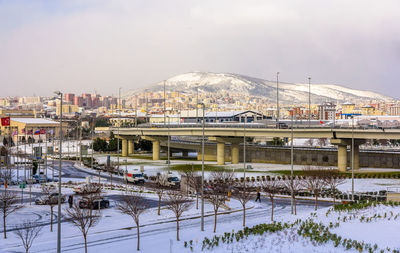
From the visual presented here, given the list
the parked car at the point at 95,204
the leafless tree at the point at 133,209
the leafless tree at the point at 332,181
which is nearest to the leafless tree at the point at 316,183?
the leafless tree at the point at 332,181

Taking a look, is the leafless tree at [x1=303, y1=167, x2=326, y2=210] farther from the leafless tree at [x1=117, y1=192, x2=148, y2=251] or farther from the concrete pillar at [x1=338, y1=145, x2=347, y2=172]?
the concrete pillar at [x1=338, y1=145, x2=347, y2=172]

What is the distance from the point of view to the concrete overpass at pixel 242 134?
77.9m

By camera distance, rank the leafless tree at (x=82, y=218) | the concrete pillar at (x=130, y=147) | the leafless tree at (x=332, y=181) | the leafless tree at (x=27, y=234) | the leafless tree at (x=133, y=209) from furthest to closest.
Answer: the concrete pillar at (x=130, y=147), the leafless tree at (x=332, y=181), the leafless tree at (x=133, y=209), the leafless tree at (x=82, y=218), the leafless tree at (x=27, y=234)

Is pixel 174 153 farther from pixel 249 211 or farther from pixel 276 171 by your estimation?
pixel 249 211

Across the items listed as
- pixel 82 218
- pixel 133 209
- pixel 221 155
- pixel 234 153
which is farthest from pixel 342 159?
pixel 82 218

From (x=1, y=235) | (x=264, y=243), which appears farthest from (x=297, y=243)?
(x=1, y=235)

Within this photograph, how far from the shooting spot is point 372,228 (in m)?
31.6

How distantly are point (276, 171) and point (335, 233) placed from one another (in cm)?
5240

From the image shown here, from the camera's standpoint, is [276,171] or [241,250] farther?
[276,171]

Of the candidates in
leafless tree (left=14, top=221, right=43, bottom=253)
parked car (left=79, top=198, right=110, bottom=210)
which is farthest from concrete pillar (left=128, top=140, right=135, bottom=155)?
leafless tree (left=14, top=221, right=43, bottom=253)

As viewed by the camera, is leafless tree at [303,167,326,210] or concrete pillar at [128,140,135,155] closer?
leafless tree at [303,167,326,210]

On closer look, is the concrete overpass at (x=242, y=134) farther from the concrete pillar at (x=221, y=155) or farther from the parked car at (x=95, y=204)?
the parked car at (x=95, y=204)

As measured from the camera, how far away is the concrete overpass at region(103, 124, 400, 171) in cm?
7788

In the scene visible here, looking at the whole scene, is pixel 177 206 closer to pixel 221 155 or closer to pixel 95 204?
pixel 95 204
